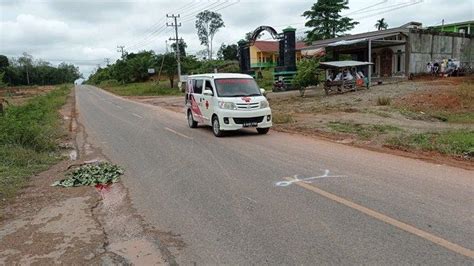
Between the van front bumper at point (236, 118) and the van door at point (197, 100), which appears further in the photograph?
the van door at point (197, 100)

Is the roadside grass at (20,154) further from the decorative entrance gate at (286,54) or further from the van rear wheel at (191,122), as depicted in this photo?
the decorative entrance gate at (286,54)

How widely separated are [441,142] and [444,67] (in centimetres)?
3060

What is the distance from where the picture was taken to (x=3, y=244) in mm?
4812

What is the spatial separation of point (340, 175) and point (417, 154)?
2831 millimetres

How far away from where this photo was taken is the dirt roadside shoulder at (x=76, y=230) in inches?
172

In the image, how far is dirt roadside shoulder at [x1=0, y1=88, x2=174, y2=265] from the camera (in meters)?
4.36

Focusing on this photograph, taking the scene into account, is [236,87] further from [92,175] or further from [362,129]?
[92,175]

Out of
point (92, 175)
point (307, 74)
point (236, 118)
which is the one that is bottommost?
point (92, 175)

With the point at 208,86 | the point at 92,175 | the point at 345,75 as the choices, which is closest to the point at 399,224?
the point at 92,175

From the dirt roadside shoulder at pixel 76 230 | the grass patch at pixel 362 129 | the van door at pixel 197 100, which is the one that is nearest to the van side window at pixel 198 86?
the van door at pixel 197 100

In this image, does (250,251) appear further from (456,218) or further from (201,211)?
(456,218)

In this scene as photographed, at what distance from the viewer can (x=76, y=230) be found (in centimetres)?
520

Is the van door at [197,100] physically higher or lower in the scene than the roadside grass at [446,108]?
higher

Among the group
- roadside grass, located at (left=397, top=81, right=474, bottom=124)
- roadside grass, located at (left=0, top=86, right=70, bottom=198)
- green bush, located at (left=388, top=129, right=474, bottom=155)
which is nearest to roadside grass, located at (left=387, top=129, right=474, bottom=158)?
green bush, located at (left=388, top=129, right=474, bottom=155)
